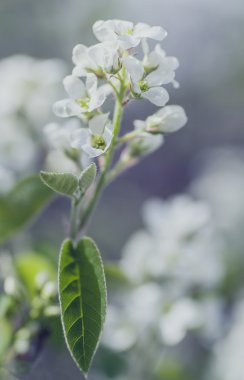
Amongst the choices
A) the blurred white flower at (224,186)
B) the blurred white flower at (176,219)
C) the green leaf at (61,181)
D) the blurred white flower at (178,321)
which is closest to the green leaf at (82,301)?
the green leaf at (61,181)

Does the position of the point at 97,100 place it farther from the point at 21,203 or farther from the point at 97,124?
the point at 21,203

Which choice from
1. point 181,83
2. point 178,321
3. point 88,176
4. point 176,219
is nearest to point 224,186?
point 181,83

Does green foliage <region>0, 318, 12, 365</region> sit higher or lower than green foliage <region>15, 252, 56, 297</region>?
higher

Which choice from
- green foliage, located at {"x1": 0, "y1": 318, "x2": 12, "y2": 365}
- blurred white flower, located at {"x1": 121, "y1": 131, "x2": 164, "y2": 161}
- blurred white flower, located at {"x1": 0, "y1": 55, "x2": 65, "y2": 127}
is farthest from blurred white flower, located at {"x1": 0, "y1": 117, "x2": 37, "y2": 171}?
blurred white flower, located at {"x1": 121, "y1": 131, "x2": 164, "y2": 161}

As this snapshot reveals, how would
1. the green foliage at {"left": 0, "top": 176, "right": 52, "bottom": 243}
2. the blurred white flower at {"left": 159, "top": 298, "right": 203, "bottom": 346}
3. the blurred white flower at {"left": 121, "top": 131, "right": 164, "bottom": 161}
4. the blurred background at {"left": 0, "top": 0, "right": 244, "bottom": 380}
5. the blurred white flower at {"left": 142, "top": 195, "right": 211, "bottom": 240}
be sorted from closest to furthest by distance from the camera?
the blurred white flower at {"left": 121, "top": 131, "right": 164, "bottom": 161}
the green foliage at {"left": 0, "top": 176, "right": 52, "bottom": 243}
the blurred white flower at {"left": 159, "top": 298, "right": 203, "bottom": 346}
the blurred white flower at {"left": 142, "top": 195, "right": 211, "bottom": 240}
the blurred background at {"left": 0, "top": 0, "right": 244, "bottom": 380}

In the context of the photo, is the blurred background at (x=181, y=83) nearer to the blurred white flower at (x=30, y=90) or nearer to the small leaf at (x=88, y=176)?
the blurred white flower at (x=30, y=90)

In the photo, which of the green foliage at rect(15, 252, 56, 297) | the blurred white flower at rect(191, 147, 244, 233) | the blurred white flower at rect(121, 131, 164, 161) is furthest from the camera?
the blurred white flower at rect(191, 147, 244, 233)

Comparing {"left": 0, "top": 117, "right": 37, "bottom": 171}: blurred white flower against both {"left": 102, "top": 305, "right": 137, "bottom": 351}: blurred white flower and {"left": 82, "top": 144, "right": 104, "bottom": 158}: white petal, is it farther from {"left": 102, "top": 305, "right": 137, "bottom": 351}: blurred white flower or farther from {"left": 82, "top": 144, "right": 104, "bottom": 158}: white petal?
{"left": 82, "top": 144, "right": 104, "bottom": 158}: white petal
